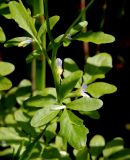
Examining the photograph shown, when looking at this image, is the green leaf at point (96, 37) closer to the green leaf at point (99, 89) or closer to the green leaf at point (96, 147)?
the green leaf at point (99, 89)

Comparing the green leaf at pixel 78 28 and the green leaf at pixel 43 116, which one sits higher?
the green leaf at pixel 78 28

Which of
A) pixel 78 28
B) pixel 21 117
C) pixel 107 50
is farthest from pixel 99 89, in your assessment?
pixel 107 50

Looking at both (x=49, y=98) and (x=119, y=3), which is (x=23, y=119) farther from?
(x=119, y=3)

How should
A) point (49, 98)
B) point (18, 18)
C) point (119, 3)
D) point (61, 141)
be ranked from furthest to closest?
point (119, 3) < point (61, 141) < point (49, 98) < point (18, 18)

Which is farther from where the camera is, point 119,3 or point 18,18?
point 119,3

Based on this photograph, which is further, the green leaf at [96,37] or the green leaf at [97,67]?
the green leaf at [97,67]

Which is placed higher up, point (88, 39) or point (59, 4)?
point (88, 39)

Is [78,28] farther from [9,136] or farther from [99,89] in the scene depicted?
[9,136]

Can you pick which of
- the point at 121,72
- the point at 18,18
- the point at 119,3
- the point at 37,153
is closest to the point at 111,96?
the point at 121,72

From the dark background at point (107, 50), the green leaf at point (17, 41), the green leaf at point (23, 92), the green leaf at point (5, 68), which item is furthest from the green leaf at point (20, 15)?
the dark background at point (107, 50)
